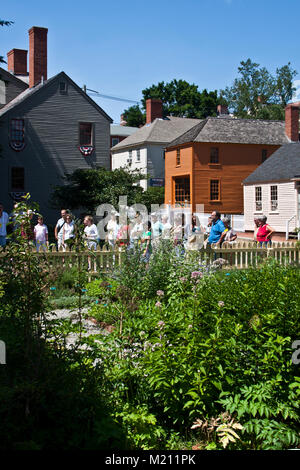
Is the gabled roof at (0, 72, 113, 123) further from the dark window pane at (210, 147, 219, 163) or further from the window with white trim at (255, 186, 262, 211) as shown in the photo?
the window with white trim at (255, 186, 262, 211)

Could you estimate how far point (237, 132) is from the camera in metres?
41.3

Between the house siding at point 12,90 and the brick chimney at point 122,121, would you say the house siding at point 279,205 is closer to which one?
the house siding at point 12,90

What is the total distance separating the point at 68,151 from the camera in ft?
120

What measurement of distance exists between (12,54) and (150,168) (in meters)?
15.8

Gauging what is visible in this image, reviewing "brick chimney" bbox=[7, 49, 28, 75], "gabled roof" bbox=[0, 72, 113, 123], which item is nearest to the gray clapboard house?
A: "gabled roof" bbox=[0, 72, 113, 123]

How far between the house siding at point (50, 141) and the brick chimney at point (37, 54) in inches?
67.4

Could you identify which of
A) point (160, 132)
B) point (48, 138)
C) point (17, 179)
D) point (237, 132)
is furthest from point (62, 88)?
point (160, 132)

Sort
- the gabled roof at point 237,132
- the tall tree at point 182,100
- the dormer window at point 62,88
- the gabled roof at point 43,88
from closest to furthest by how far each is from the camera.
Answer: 1. the gabled roof at point 43,88
2. the dormer window at point 62,88
3. the gabled roof at point 237,132
4. the tall tree at point 182,100

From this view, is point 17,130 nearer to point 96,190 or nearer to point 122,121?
→ point 96,190

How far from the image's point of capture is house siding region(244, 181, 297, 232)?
33.3 metres

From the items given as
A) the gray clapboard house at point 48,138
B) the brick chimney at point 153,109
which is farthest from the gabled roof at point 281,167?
the brick chimney at point 153,109

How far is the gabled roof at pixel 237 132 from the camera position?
40.0 metres

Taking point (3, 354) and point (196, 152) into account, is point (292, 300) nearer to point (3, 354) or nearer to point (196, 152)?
point (3, 354)

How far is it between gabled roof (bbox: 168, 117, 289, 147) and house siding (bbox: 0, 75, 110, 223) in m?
7.43
